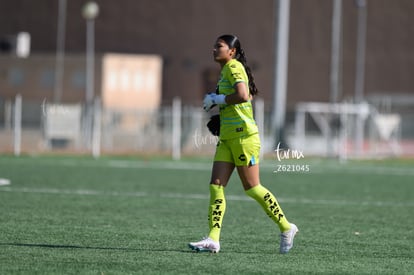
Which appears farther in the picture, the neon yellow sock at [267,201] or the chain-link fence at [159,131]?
the chain-link fence at [159,131]

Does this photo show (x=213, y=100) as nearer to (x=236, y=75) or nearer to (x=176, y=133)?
(x=236, y=75)

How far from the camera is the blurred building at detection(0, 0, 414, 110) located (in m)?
50.2

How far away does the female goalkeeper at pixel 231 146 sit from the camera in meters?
10.9

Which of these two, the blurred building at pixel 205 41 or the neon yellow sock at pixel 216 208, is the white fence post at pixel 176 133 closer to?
the blurred building at pixel 205 41

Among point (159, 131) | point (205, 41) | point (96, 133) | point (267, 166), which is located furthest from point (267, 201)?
point (205, 41)

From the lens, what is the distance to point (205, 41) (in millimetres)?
51938

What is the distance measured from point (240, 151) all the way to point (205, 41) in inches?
1628

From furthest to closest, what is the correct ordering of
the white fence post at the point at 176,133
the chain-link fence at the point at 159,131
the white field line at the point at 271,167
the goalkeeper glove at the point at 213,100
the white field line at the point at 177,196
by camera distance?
the chain-link fence at the point at 159,131
the white fence post at the point at 176,133
the white field line at the point at 271,167
the white field line at the point at 177,196
the goalkeeper glove at the point at 213,100

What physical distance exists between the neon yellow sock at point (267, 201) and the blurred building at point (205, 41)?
3626 cm

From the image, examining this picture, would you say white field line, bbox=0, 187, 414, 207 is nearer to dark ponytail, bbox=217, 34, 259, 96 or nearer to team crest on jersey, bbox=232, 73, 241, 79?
dark ponytail, bbox=217, 34, 259, 96

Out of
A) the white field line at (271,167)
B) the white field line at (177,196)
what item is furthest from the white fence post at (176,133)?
the white field line at (177,196)

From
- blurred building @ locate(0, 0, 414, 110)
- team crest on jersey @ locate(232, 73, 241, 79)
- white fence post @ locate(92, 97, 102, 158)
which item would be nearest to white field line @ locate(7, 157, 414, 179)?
white fence post @ locate(92, 97, 102, 158)

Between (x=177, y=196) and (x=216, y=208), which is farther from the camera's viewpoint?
(x=177, y=196)

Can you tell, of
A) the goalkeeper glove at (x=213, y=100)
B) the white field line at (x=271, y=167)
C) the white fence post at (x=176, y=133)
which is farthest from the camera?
the white fence post at (x=176, y=133)
